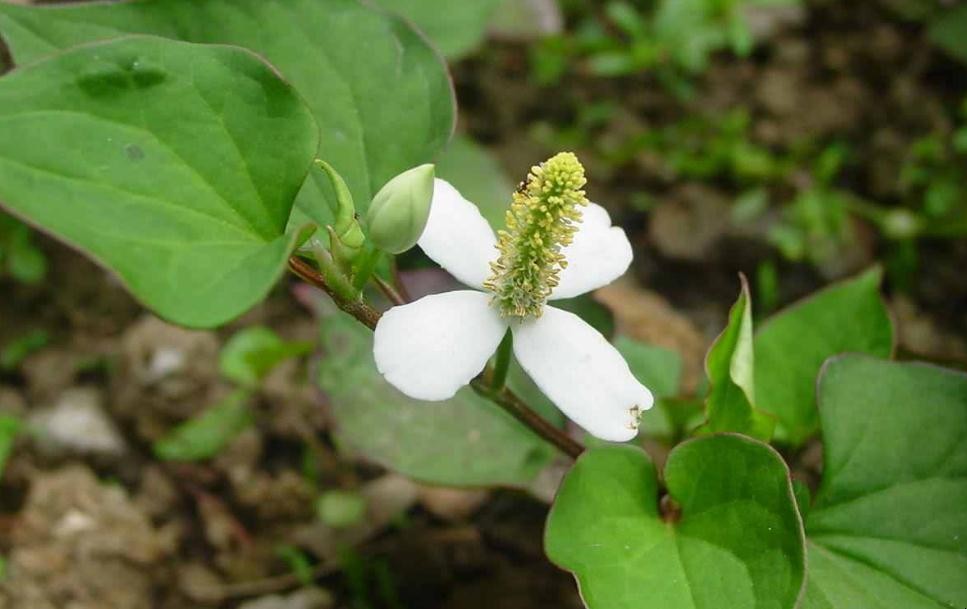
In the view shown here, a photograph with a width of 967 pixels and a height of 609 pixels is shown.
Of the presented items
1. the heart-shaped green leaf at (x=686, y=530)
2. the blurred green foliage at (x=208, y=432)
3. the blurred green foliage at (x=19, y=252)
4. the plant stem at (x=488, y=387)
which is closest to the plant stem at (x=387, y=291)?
the plant stem at (x=488, y=387)

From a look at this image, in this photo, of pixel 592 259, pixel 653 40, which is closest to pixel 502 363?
pixel 592 259

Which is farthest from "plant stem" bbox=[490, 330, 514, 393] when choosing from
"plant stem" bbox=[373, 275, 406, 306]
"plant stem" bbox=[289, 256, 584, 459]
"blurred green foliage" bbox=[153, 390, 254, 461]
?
"blurred green foliage" bbox=[153, 390, 254, 461]

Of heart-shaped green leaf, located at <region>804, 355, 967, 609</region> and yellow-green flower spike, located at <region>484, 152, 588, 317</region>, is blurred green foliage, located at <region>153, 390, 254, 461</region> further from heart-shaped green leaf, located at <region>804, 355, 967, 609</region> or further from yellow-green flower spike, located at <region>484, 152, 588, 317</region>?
heart-shaped green leaf, located at <region>804, 355, 967, 609</region>

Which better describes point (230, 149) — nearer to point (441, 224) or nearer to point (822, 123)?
point (441, 224)

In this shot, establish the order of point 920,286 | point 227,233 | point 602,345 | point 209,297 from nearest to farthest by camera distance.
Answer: point 209,297 < point 227,233 < point 602,345 < point 920,286

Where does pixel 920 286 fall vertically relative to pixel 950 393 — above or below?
below

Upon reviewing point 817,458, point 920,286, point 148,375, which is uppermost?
point 817,458

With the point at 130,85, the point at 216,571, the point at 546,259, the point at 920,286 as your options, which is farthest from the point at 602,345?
the point at 920,286
